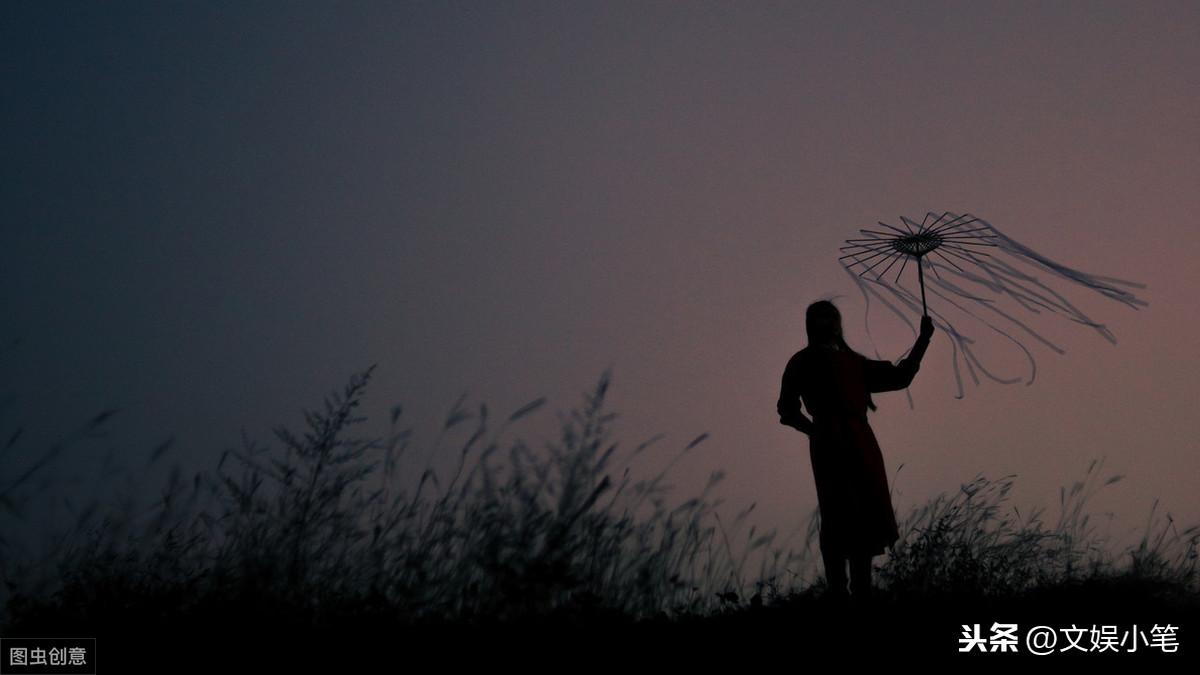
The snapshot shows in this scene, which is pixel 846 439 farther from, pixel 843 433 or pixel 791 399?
pixel 791 399

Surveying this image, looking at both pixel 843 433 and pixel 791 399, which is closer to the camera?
pixel 843 433

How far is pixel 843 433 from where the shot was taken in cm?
553

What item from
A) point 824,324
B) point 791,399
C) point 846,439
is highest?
point 824,324

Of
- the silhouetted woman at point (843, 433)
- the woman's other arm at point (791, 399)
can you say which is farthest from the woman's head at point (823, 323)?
the woman's other arm at point (791, 399)

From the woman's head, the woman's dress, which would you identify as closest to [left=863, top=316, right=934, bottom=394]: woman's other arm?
the woman's dress

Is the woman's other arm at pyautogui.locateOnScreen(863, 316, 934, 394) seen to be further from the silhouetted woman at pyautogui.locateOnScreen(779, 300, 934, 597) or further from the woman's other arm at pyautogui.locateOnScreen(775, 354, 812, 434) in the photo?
the woman's other arm at pyautogui.locateOnScreen(775, 354, 812, 434)

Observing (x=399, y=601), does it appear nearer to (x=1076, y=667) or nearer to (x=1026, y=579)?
(x=1076, y=667)

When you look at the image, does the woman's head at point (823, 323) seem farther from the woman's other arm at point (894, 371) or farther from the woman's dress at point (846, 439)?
the woman's other arm at point (894, 371)

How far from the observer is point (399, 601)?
4301 millimetres

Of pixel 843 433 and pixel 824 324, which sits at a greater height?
pixel 824 324

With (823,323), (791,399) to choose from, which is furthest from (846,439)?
(823,323)

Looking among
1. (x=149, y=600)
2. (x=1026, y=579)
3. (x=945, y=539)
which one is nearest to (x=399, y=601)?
(x=149, y=600)

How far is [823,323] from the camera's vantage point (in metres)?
5.69

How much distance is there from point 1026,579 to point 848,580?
3.75ft
